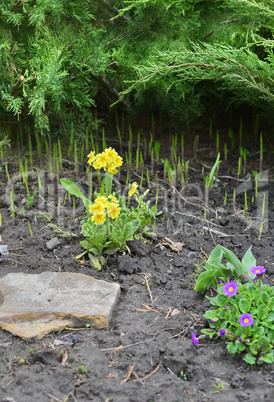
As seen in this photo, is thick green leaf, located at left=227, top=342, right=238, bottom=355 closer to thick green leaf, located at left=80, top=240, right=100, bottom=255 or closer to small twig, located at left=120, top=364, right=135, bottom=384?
small twig, located at left=120, top=364, right=135, bottom=384

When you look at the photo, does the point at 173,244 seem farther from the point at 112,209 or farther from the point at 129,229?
the point at 112,209

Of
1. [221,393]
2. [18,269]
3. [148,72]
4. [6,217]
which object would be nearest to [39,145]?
[6,217]

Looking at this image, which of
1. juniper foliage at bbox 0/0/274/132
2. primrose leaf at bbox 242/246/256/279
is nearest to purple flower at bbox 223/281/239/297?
primrose leaf at bbox 242/246/256/279

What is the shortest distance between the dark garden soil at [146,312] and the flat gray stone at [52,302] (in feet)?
0.20

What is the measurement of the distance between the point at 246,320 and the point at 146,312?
23.0 inches

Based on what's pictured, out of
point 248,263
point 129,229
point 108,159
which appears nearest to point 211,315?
point 248,263

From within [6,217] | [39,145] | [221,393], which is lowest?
[221,393]

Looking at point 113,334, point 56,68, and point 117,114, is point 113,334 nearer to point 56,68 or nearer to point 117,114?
point 56,68

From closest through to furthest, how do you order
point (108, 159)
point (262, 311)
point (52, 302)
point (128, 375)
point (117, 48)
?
point (128, 375) < point (262, 311) < point (52, 302) < point (108, 159) < point (117, 48)

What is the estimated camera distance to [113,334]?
6.86 feet

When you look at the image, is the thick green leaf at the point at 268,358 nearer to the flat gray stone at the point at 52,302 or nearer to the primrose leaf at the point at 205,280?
the primrose leaf at the point at 205,280

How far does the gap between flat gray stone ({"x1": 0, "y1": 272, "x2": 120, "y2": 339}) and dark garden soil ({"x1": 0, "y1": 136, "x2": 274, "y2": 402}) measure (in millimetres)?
60

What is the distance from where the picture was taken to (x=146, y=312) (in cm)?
224

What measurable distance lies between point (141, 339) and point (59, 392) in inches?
19.0
